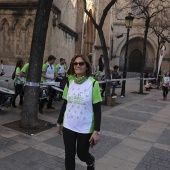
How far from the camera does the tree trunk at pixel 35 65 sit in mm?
6266

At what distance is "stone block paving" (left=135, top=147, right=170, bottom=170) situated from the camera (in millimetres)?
4517

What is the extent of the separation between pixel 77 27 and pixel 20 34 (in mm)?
8156

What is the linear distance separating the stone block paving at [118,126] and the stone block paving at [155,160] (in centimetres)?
139

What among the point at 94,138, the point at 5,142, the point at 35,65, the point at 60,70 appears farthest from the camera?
the point at 60,70

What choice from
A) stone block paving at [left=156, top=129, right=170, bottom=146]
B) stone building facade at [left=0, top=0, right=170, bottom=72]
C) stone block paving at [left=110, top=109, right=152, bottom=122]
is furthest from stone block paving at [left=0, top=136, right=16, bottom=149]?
stone building facade at [left=0, top=0, right=170, bottom=72]

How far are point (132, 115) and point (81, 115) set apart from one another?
6303 millimetres

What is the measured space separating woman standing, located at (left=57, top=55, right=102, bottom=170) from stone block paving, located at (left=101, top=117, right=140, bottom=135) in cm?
358

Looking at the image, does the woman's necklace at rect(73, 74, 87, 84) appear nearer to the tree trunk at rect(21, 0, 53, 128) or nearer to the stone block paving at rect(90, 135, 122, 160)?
the stone block paving at rect(90, 135, 122, 160)

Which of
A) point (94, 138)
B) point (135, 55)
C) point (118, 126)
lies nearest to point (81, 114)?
point (94, 138)

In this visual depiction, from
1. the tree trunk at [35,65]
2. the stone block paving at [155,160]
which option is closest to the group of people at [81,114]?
the stone block paving at [155,160]

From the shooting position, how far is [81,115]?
317 centimetres

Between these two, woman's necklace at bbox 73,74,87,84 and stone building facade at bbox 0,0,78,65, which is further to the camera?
stone building facade at bbox 0,0,78,65

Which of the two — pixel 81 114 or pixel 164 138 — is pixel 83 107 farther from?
pixel 164 138

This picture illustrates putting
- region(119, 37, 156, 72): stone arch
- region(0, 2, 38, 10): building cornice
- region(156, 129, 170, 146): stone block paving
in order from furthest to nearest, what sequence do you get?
region(119, 37, 156, 72): stone arch
region(0, 2, 38, 10): building cornice
region(156, 129, 170, 146): stone block paving
